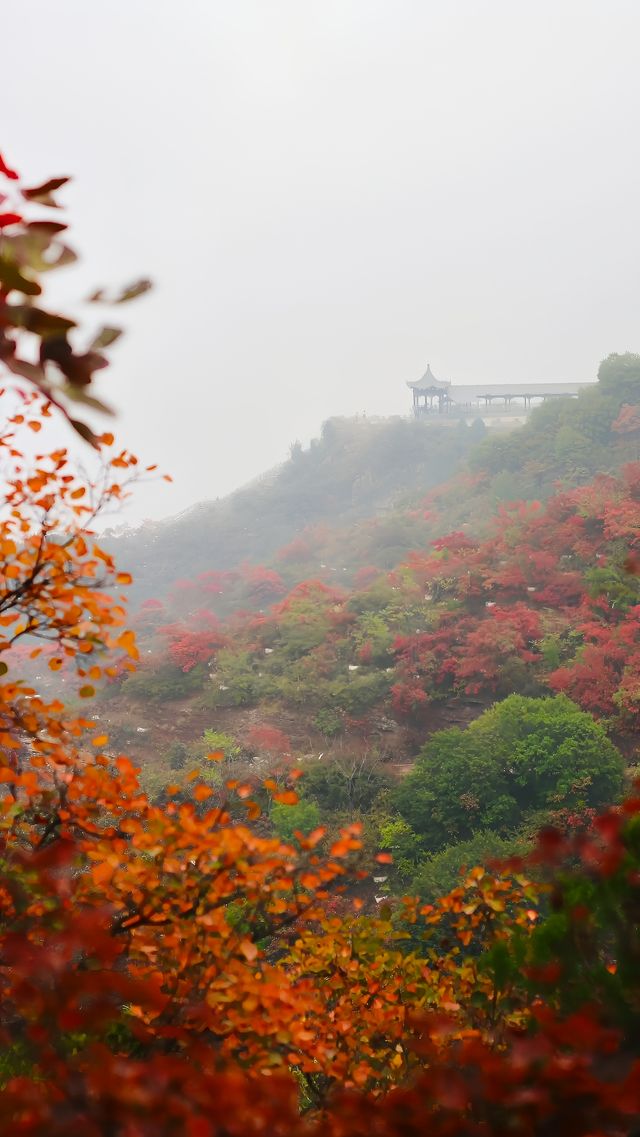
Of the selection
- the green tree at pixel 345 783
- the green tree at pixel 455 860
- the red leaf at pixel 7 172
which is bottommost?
the green tree at pixel 345 783

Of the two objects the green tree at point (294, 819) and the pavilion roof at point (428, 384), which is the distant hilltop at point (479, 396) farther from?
the green tree at point (294, 819)

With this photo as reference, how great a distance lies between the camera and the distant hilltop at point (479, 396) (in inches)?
1404

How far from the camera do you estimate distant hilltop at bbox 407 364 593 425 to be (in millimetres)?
35656

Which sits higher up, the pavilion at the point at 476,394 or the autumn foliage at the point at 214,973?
the pavilion at the point at 476,394

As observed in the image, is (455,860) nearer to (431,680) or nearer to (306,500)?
(431,680)

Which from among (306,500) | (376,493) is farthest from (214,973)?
Result: (306,500)

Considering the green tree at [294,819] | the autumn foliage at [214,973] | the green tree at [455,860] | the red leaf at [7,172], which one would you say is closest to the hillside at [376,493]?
the green tree at [294,819]

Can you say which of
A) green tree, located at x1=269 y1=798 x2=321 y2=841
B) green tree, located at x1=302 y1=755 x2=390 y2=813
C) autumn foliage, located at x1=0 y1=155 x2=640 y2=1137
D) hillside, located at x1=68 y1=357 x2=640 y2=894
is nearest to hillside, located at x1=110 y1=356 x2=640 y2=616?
hillside, located at x1=68 y1=357 x2=640 y2=894

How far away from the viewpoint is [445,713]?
34.2 ft

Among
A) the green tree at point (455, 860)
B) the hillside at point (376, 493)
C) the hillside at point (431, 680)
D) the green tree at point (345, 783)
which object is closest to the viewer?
the green tree at point (455, 860)

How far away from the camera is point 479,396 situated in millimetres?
36812

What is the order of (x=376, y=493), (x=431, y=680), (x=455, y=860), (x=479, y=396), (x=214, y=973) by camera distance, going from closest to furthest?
(x=214, y=973) → (x=455, y=860) → (x=431, y=680) → (x=376, y=493) → (x=479, y=396)

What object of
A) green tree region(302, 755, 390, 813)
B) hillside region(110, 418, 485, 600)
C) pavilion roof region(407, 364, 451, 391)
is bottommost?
green tree region(302, 755, 390, 813)

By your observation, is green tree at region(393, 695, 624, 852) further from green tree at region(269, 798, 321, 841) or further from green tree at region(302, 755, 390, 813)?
green tree at region(269, 798, 321, 841)
